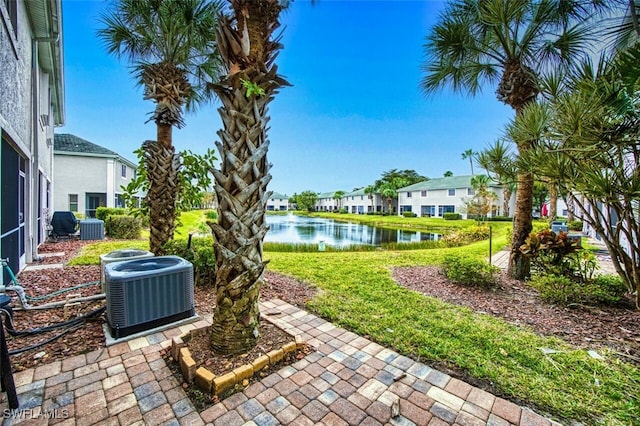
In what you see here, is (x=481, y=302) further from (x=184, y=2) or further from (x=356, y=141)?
(x=356, y=141)

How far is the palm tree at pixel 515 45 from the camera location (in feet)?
18.4

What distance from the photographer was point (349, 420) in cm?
207

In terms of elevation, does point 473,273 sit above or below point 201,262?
below

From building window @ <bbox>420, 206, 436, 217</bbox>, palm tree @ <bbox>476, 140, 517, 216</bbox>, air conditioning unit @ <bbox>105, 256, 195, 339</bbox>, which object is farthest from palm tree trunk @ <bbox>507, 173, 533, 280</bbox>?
building window @ <bbox>420, 206, 436, 217</bbox>

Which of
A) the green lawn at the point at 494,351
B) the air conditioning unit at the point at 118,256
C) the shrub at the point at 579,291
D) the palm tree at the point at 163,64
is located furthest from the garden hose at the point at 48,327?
the shrub at the point at 579,291

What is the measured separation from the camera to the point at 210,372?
238cm

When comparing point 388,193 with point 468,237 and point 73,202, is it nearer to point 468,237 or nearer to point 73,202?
point 468,237

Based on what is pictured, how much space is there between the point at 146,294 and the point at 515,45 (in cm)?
853

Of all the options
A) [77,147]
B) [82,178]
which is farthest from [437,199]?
A: [77,147]

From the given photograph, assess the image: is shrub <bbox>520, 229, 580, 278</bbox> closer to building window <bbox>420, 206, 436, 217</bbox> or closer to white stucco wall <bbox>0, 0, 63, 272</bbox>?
white stucco wall <bbox>0, 0, 63, 272</bbox>

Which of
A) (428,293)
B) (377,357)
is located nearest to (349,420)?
(377,357)

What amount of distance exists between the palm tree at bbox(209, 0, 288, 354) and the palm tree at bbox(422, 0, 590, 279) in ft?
17.0

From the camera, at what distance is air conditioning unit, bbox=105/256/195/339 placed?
123 inches

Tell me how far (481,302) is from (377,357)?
293cm
